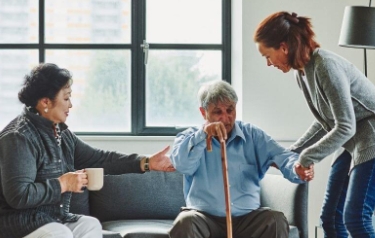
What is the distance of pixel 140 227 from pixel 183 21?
186cm

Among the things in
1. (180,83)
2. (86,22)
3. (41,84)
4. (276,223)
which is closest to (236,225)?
(276,223)

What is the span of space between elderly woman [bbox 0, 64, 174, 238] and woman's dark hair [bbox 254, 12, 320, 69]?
35.6 inches

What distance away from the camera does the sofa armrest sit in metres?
4.12

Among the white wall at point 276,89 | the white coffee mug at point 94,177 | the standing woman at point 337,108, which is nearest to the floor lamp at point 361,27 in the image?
the white wall at point 276,89

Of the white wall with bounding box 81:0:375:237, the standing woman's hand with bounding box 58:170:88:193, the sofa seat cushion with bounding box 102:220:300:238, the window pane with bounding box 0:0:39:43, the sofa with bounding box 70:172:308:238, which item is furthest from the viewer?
the window pane with bounding box 0:0:39:43

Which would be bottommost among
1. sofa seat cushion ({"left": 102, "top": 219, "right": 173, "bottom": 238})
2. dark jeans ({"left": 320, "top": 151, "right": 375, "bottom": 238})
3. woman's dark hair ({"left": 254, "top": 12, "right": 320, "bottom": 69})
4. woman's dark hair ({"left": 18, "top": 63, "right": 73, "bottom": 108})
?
sofa seat cushion ({"left": 102, "top": 219, "right": 173, "bottom": 238})

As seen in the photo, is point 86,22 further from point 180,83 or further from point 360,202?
point 360,202

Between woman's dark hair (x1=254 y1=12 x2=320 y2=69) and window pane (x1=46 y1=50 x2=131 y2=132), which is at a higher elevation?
woman's dark hair (x1=254 y1=12 x2=320 y2=69)

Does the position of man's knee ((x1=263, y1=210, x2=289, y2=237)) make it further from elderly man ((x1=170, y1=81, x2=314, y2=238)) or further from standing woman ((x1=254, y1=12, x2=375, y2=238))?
standing woman ((x1=254, y1=12, x2=375, y2=238))

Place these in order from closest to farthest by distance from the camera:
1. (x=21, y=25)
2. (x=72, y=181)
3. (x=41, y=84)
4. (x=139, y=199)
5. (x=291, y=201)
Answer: (x=72, y=181), (x=41, y=84), (x=291, y=201), (x=139, y=199), (x=21, y=25)

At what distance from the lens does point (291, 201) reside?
4.14 meters

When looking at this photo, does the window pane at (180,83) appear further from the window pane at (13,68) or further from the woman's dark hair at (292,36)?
the woman's dark hair at (292,36)

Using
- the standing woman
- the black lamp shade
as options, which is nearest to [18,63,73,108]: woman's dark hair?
the standing woman

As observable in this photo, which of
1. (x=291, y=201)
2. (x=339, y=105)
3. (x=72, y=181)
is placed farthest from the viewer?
(x=291, y=201)
